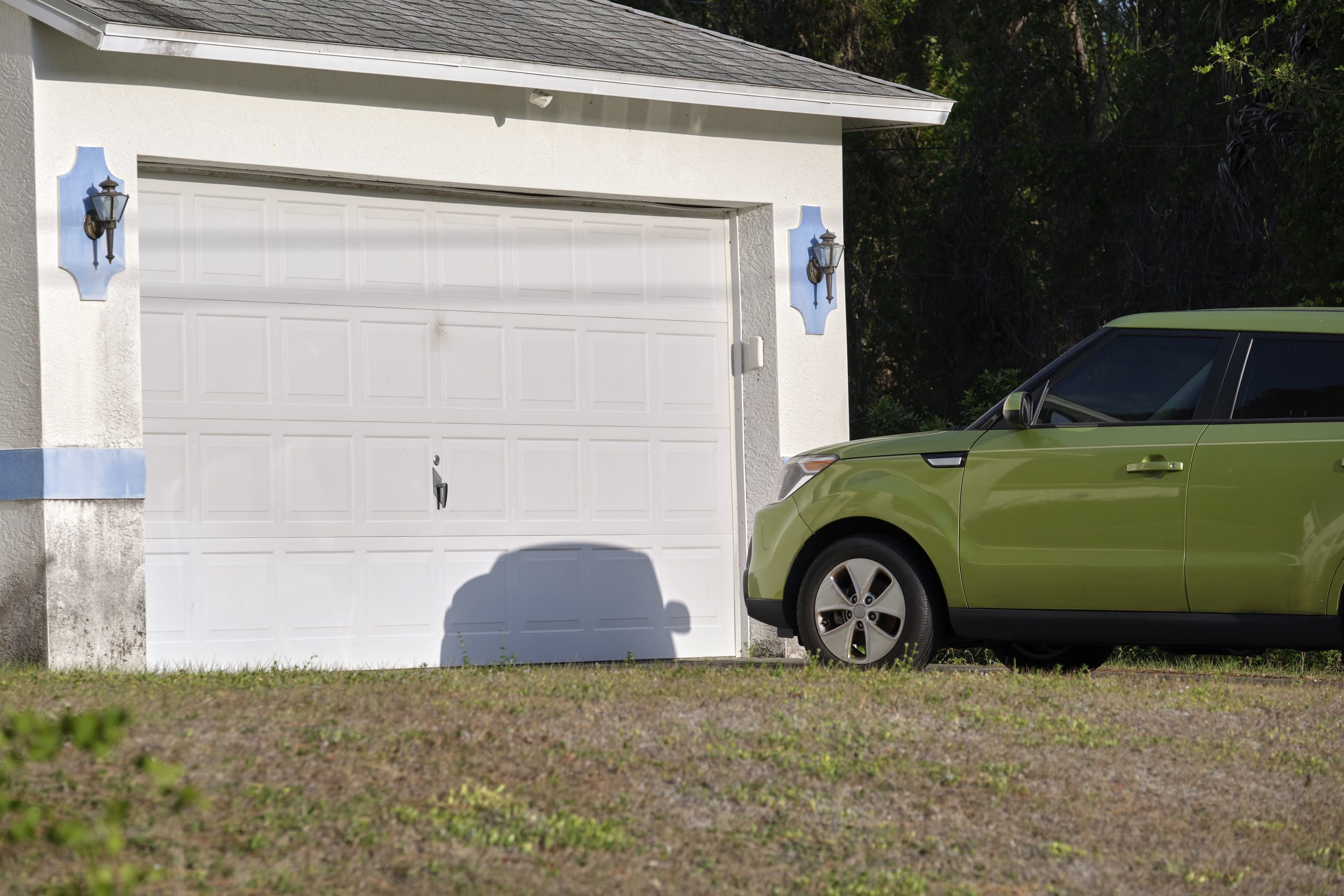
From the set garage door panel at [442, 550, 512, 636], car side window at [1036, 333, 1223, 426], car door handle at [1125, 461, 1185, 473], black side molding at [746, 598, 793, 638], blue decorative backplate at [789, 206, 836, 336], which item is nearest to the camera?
car door handle at [1125, 461, 1185, 473]

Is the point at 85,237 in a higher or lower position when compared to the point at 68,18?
lower

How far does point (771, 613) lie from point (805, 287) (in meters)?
3.50

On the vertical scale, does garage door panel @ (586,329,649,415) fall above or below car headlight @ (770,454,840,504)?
above

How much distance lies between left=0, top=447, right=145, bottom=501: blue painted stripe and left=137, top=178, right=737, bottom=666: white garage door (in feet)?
1.37

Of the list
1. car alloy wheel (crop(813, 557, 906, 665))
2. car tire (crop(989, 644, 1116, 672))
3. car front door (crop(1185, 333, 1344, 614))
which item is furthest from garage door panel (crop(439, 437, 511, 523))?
car front door (crop(1185, 333, 1344, 614))

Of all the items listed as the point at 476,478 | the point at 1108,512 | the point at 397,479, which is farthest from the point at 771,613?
the point at 397,479

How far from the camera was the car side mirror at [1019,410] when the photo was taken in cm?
770

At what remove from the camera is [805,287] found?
445 inches

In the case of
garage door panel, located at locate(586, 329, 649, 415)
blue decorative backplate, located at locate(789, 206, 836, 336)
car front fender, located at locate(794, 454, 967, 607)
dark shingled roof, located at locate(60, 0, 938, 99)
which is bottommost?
car front fender, located at locate(794, 454, 967, 607)

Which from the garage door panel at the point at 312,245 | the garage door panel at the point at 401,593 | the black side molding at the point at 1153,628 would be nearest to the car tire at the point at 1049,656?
the black side molding at the point at 1153,628

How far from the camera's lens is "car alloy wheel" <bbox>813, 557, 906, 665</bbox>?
7992mm

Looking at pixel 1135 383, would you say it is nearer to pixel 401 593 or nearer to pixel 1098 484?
pixel 1098 484

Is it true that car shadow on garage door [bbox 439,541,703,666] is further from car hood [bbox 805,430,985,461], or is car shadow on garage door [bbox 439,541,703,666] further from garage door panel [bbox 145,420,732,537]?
car hood [bbox 805,430,985,461]

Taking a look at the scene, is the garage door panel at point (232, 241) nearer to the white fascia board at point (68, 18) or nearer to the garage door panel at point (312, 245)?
the garage door panel at point (312, 245)
